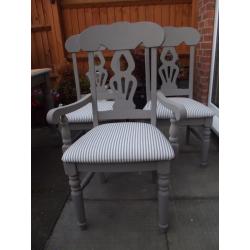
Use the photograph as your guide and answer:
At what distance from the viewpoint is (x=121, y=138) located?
46.4 inches

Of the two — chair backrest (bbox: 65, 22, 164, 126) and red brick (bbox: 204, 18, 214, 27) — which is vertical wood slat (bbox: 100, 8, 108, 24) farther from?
chair backrest (bbox: 65, 22, 164, 126)

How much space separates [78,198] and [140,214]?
424 millimetres

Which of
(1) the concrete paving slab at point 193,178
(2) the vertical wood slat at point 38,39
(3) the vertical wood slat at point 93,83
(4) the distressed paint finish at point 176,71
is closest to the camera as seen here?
(3) the vertical wood slat at point 93,83

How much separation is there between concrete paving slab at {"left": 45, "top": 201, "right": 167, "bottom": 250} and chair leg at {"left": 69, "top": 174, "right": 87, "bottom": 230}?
0.06m

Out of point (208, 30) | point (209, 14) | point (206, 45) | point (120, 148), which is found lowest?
point (120, 148)

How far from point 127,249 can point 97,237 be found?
0.61 ft

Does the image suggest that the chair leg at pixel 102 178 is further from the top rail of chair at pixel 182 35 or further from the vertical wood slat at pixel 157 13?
the vertical wood slat at pixel 157 13

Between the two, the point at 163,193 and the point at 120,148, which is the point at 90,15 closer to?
the point at 120,148

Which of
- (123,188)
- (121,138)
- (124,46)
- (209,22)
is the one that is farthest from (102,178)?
(209,22)

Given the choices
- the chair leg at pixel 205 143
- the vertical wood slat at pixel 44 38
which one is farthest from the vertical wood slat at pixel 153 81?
the vertical wood slat at pixel 44 38

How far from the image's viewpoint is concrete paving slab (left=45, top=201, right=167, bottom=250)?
1217mm

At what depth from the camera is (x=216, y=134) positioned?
229cm

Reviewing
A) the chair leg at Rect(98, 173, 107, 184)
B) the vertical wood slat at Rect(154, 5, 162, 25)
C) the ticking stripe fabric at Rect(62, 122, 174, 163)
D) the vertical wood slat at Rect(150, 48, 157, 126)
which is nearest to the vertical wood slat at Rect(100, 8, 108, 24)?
the vertical wood slat at Rect(154, 5, 162, 25)

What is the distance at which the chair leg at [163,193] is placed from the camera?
43.5 inches
